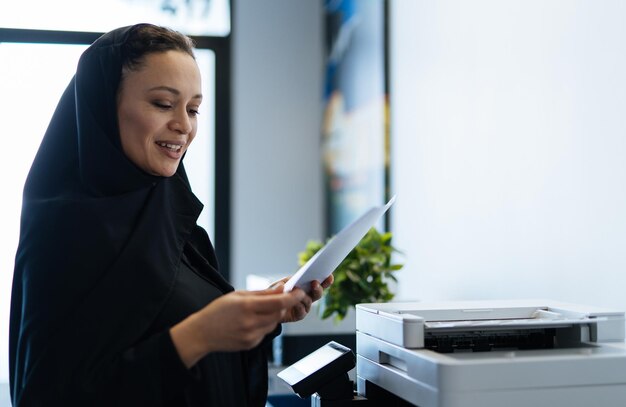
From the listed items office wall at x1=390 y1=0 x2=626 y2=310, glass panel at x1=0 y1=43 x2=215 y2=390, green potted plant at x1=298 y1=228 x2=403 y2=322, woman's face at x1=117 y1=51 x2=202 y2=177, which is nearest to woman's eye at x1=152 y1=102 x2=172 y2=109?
woman's face at x1=117 y1=51 x2=202 y2=177

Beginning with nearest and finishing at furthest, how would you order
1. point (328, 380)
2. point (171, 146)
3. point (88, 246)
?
point (88, 246)
point (171, 146)
point (328, 380)

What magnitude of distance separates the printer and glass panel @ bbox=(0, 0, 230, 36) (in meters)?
2.92

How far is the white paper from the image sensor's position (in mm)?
1126

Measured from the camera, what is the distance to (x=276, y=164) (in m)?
4.03

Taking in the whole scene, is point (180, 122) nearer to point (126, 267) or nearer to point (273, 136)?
point (126, 267)

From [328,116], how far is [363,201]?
80 centimetres

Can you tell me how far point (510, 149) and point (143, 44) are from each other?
4.04 feet

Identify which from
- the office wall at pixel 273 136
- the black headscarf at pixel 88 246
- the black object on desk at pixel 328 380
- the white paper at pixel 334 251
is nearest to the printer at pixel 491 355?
the black object on desk at pixel 328 380

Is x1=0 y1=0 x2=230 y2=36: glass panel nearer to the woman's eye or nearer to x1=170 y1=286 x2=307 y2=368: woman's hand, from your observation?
the woman's eye

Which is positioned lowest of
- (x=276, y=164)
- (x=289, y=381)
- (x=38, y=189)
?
(x=289, y=381)

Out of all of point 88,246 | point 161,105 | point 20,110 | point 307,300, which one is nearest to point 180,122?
point 161,105

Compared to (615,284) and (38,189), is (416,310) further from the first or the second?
(38,189)

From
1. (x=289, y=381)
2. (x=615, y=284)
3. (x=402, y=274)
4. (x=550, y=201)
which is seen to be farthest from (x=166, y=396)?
(x=402, y=274)

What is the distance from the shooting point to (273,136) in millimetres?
4031
